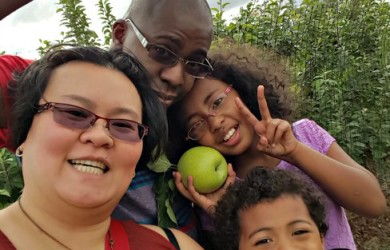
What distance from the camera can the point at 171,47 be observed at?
2.55 meters

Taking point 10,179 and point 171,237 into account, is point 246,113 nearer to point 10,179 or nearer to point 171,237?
point 171,237

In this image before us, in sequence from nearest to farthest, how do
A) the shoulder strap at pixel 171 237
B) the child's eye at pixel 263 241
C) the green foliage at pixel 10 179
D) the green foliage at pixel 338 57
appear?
the shoulder strap at pixel 171 237 < the child's eye at pixel 263 241 < the green foliage at pixel 10 179 < the green foliage at pixel 338 57

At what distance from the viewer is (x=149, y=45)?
8.43 ft

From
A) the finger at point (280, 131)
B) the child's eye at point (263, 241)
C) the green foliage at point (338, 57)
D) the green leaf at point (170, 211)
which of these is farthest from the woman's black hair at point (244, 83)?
the green foliage at point (338, 57)

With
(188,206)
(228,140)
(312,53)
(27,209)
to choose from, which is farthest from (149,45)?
(312,53)

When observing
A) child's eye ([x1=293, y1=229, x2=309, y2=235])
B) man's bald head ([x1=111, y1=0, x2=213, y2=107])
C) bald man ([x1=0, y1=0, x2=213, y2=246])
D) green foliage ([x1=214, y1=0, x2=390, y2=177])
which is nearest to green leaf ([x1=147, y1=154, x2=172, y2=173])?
bald man ([x1=0, y1=0, x2=213, y2=246])

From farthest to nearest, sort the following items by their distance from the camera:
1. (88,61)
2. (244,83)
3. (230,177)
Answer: (244,83) → (230,177) → (88,61)

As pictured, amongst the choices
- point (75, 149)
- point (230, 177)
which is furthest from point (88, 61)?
point (230, 177)

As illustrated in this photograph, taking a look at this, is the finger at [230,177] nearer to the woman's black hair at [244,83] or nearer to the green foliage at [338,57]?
the woman's black hair at [244,83]

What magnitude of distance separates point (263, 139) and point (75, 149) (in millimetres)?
1043

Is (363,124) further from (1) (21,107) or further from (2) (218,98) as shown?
(1) (21,107)

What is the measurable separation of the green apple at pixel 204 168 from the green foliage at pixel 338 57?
191 cm

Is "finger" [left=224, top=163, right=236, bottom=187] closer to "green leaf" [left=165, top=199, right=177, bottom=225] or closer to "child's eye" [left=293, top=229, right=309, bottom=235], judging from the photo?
"green leaf" [left=165, top=199, right=177, bottom=225]

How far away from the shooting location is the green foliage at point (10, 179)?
118 inches
